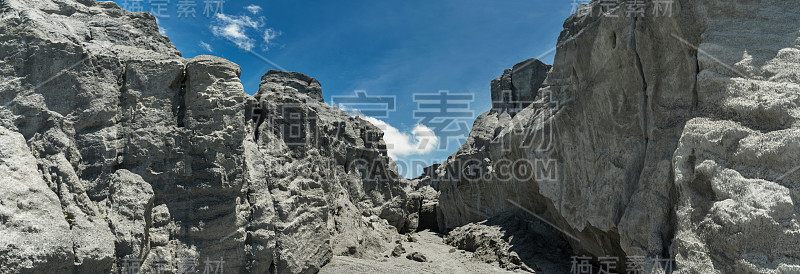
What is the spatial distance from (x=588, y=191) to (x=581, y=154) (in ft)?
4.08

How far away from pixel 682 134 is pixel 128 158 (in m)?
11.9

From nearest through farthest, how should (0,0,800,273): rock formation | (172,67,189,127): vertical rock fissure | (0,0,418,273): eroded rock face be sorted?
1. (0,0,800,273): rock formation
2. (0,0,418,273): eroded rock face
3. (172,67,189,127): vertical rock fissure

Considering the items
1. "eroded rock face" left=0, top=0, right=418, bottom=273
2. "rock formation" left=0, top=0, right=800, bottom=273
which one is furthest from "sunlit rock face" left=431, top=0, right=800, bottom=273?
"eroded rock face" left=0, top=0, right=418, bottom=273

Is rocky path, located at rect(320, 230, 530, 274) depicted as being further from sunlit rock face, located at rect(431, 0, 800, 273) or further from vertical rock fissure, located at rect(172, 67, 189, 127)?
vertical rock fissure, located at rect(172, 67, 189, 127)

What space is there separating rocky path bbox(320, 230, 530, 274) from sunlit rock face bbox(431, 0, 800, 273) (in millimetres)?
4638

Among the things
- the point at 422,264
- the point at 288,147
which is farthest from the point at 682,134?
the point at 422,264

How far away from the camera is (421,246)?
24.0 m

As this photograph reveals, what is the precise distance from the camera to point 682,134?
9.02 m

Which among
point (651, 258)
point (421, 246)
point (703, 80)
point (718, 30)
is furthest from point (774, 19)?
point (421, 246)

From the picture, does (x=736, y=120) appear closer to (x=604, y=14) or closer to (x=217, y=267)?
(x=604, y=14)

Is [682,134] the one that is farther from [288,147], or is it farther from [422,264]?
[422,264]

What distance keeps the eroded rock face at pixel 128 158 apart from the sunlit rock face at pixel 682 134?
29.7 ft

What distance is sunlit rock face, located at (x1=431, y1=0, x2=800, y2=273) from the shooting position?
23.7ft

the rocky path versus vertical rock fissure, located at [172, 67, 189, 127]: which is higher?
vertical rock fissure, located at [172, 67, 189, 127]
